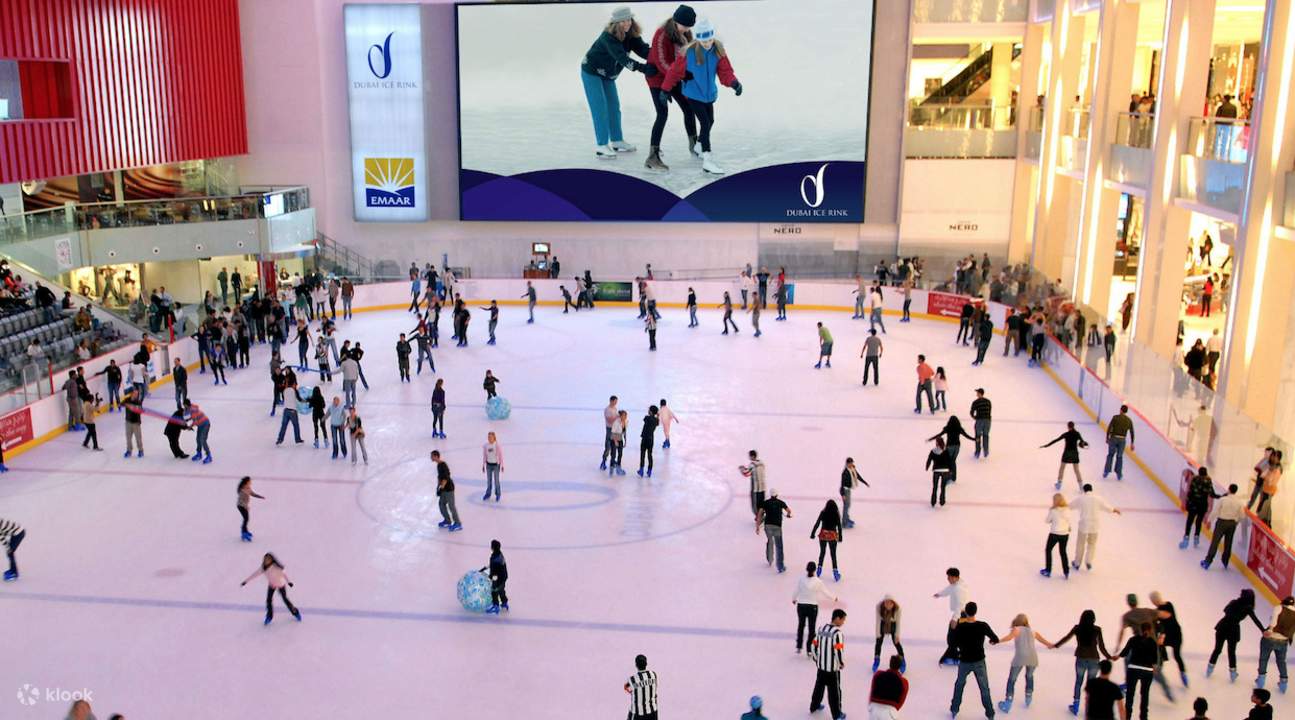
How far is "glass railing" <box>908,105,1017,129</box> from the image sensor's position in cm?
3609

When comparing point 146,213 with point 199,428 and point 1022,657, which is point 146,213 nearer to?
point 199,428

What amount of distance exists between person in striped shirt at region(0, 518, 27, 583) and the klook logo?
2696cm

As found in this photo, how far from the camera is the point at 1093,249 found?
28438 millimetres

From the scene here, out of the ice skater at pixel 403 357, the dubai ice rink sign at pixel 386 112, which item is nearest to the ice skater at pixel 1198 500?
the ice skater at pixel 403 357

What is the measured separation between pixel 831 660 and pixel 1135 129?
20424mm

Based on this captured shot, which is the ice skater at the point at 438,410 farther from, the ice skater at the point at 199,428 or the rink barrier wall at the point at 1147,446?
the rink barrier wall at the point at 1147,446

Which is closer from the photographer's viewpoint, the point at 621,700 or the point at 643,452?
the point at 621,700

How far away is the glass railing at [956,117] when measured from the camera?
36094mm

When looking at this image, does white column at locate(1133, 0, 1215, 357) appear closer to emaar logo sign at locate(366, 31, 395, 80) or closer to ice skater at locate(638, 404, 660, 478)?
ice skater at locate(638, 404, 660, 478)

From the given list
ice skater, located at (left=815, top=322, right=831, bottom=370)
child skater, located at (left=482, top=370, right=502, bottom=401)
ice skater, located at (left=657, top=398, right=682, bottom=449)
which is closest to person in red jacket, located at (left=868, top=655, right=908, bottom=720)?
ice skater, located at (left=657, top=398, right=682, bottom=449)

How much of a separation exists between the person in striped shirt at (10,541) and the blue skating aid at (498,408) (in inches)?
343

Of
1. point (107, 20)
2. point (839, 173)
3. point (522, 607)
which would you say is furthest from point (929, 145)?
point (522, 607)

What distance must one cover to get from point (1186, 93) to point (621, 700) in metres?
18.7

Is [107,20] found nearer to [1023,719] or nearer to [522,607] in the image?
[522,607]
